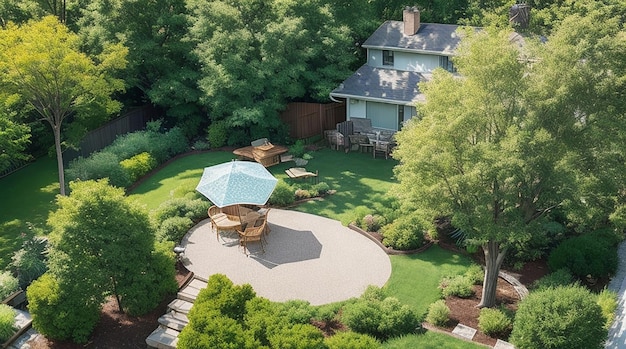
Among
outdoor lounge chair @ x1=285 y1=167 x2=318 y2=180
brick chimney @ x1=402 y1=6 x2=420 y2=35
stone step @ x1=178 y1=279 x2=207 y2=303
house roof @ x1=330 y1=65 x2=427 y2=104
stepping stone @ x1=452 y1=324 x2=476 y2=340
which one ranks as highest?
brick chimney @ x1=402 y1=6 x2=420 y2=35

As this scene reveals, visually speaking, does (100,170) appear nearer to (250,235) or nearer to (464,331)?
(250,235)

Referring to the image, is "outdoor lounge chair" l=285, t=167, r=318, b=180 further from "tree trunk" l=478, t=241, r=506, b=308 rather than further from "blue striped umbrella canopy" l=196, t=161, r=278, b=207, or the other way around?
"tree trunk" l=478, t=241, r=506, b=308

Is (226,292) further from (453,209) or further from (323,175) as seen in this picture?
(323,175)

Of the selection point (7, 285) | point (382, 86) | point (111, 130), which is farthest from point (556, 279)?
point (111, 130)

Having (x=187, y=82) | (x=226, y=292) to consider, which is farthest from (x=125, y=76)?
(x=226, y=292)

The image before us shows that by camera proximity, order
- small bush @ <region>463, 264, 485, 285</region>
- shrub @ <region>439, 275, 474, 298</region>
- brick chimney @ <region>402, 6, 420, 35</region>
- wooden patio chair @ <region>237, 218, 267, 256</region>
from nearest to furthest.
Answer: shrub @ <region>439, 275, 474, 298</region> → small bush @ <region>463, 264, 485, 285</region> → wooden patio chair @ <region>237, 218, 267, 256</region> → brick chimney @ <region>402, 6, 420, 35</region>

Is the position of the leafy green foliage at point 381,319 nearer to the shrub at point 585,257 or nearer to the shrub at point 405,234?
the shrub at point 405,234

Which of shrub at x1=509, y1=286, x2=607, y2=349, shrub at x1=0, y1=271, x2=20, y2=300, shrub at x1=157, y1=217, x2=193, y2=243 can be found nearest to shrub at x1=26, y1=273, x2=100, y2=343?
shrub at x1=0, y1=271, x2=20, y2=300
